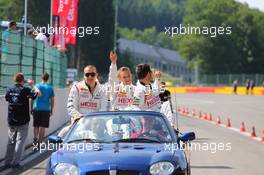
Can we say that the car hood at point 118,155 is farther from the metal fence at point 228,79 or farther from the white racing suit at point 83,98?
the metal fence at point 228,79

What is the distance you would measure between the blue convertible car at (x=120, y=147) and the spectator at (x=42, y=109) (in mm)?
7778

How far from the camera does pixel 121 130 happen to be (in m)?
8.95

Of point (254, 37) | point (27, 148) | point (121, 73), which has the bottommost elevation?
point (27, 148)

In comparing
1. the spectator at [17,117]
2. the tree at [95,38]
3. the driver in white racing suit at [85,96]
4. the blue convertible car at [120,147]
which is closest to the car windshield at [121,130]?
the blue convertible car at [120,147]

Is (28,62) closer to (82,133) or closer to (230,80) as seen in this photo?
(82,133)

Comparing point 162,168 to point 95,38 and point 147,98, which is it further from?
point 95,38

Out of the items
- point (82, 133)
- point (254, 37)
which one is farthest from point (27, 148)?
point (254, 37)

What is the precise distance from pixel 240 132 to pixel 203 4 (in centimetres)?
10224

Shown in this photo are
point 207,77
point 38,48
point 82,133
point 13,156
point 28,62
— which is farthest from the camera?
point 207,77

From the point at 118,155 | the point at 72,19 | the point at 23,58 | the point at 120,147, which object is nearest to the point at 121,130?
the point at 120,147

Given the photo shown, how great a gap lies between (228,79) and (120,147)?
8575cm

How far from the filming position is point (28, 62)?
762 inches

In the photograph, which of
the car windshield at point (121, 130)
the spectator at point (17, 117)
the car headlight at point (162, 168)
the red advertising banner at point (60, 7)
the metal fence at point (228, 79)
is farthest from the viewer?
the metal fence at point (228, 79)

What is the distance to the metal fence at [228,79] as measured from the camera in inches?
3521
